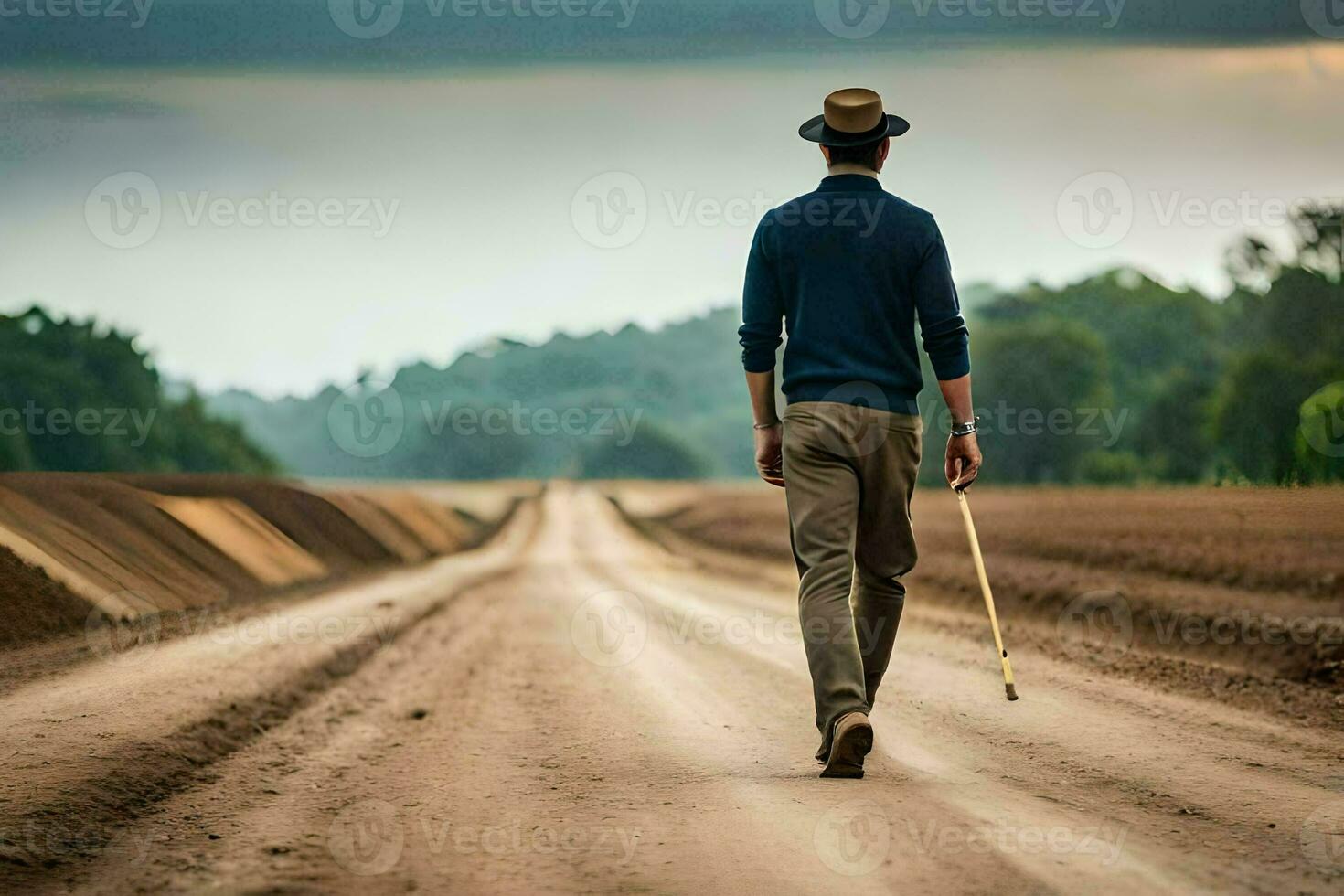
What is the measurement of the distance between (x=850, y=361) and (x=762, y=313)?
449mm

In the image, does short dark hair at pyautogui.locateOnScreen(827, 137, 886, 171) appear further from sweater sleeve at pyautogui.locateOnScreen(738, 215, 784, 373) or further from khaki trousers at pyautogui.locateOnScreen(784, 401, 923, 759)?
khaki trousers at pyautogui.locateOnScreen(784, 401, 923, 759)

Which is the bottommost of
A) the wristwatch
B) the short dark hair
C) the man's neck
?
the wristwatch

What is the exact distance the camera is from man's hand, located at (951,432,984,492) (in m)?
5.17

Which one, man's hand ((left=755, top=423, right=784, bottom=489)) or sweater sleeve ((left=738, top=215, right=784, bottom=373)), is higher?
sweater sleeve ((left=738, top=215, right=784, bottom=373))

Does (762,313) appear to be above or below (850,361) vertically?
above

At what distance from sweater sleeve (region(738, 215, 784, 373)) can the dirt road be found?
67.3 inches

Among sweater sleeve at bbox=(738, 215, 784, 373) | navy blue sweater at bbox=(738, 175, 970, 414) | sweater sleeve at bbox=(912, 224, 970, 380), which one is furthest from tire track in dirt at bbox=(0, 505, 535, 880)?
sweater sleeve at bbox=(912, 224, 970, 380)

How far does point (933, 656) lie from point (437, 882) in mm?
6398

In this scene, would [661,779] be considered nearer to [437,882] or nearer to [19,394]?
[437,882]

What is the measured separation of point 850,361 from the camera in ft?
16.5

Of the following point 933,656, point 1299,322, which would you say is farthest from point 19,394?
point 1299,322

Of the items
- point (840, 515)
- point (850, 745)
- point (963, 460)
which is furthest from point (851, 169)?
point (850, 745)

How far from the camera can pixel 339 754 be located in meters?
6.18

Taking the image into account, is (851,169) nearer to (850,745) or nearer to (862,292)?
(862,292)
